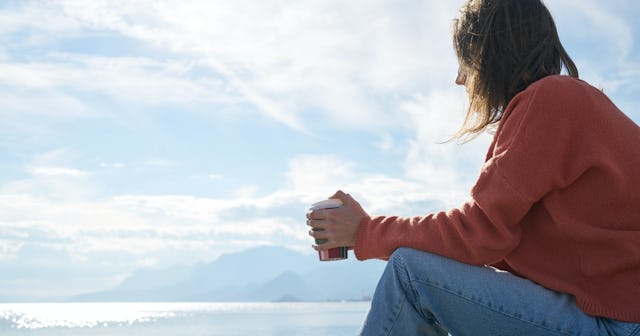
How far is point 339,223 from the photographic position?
7.93 feet

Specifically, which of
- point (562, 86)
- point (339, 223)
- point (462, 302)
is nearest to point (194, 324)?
point (339, 223)

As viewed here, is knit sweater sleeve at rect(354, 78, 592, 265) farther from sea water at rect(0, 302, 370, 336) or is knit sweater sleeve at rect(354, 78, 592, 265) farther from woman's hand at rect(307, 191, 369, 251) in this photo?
sea water at rect(0, 302, 370, 336)

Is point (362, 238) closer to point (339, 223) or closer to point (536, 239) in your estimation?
point (339, 223)

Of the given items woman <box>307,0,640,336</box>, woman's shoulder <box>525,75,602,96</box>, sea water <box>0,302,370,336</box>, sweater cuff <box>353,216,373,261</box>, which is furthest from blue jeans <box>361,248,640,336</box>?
sea water <box>0,302,370,336</box>

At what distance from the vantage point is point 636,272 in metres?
2.09

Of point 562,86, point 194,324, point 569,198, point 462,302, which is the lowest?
point 194,324

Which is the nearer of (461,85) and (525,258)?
(525,258)

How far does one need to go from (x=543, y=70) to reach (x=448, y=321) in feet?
3.16

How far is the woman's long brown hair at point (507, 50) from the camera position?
2.42 m

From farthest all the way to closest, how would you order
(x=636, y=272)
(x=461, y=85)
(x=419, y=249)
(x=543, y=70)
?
(x=461, y=85), (x=543, y=70), (x=419, y=249), (x=636, y=272)

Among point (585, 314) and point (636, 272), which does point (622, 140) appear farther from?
point (585, 314)

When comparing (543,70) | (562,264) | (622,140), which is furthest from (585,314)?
(543,70)

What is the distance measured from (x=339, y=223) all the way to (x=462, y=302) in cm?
52

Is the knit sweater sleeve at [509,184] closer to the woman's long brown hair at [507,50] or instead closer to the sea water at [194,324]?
the woman's long brown hair at [507,50]
